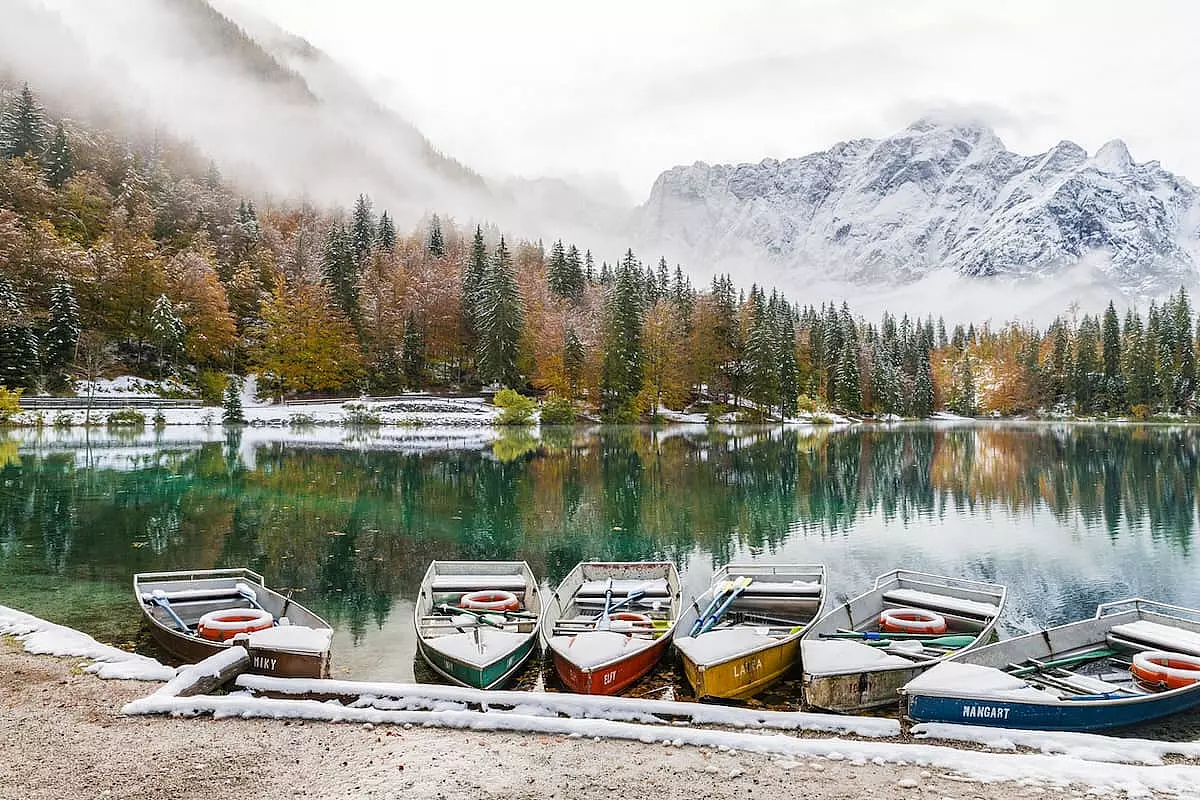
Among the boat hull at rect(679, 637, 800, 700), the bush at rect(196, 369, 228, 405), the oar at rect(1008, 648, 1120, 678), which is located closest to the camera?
the boat hull at rect(679, 637, 800, 700)

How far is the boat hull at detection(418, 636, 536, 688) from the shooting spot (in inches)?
403

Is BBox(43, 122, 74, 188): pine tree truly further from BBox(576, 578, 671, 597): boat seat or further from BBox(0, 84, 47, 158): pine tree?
BBox(576, 578, 671, 597): boat seat

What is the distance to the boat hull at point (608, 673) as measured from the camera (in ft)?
33.1

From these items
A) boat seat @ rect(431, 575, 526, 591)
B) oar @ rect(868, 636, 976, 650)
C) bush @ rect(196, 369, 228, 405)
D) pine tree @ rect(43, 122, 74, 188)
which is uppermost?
pine tree @ rect(43, 122, 74, 188)

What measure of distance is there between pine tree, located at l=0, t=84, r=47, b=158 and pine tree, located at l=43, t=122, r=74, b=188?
1316mm

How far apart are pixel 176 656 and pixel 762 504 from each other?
2234 cm

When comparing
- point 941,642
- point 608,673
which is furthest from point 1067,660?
point 608,673

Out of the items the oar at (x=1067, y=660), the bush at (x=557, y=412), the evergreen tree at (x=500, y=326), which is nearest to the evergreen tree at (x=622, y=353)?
the bush at (x=557, y=412)

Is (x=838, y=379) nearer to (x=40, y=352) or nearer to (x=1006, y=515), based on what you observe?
(x=1006, y=515)

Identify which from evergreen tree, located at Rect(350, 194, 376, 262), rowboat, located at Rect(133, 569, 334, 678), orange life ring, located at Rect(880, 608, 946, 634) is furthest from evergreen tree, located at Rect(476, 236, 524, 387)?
orange life ring, located at Rect(880, 608, 946, 634)

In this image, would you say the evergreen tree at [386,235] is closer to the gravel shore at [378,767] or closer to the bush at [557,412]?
the bush at [557,412]

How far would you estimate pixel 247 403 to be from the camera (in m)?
76.2

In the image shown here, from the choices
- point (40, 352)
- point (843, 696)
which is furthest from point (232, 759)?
point (40, 352)

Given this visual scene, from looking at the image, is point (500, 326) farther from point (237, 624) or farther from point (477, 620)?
point (237, 624)
